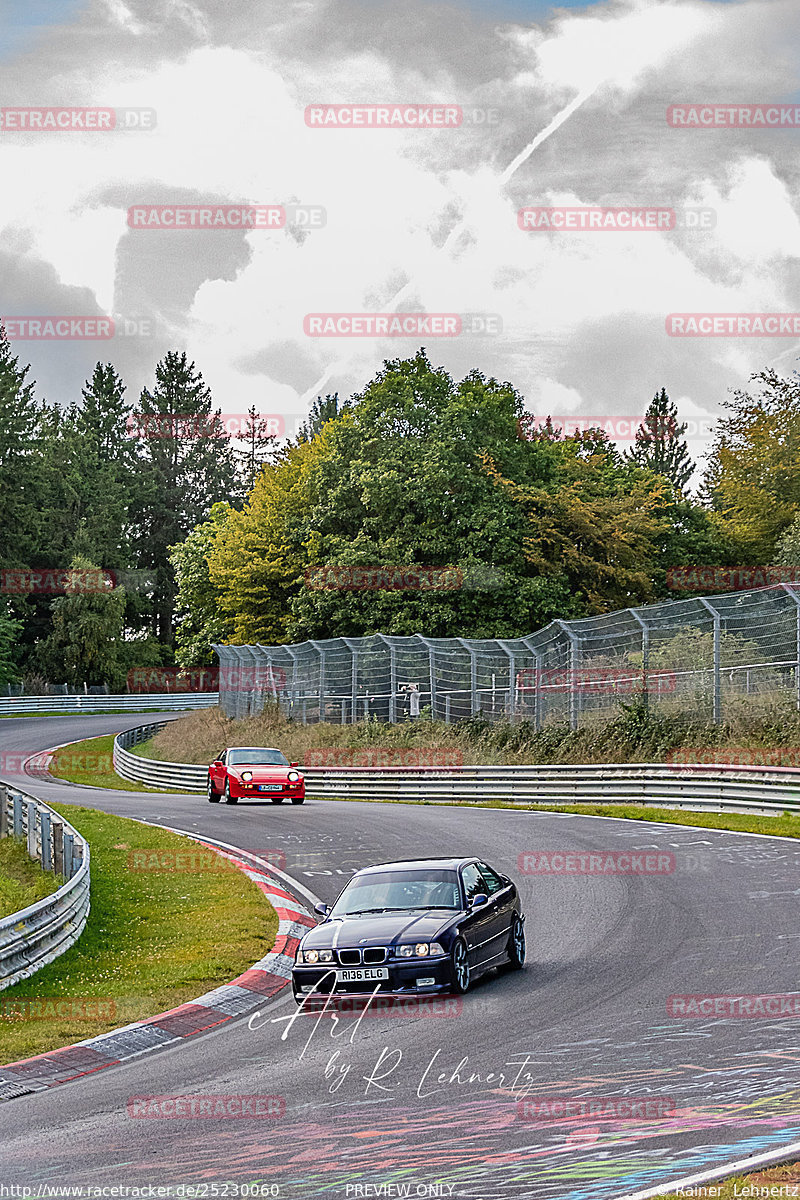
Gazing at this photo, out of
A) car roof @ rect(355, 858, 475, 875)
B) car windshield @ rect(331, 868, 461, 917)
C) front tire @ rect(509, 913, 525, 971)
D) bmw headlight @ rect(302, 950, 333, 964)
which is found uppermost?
car roof @ rect(355, 858, 475, 875)

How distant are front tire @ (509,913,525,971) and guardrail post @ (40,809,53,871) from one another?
27.9 feet

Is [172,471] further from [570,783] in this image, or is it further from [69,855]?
[69,855]

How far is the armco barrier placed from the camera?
23781 mm

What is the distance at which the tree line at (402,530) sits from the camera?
4769 centimetres

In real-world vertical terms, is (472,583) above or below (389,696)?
above

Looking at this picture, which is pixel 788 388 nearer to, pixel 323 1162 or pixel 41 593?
pixel 41 593

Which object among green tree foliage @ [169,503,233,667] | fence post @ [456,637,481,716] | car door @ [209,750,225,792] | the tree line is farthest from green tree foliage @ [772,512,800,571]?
car door @ [209,750,225,792]

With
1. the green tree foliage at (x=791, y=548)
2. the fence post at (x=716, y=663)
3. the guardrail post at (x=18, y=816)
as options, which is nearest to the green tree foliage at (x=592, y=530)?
the green tree foliage at (x=791, y=548)

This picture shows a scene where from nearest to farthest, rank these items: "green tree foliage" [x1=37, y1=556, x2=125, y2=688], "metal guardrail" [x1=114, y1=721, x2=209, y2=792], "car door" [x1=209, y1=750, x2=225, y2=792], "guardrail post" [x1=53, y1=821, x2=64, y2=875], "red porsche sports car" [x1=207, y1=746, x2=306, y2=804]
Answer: "guardrail post" [x1=53, y1=821, x2=64, y2=875] < "red porsche sports car" [x1=207, y1=746, x2=306, y2=804] < "car door" [x1=209, y1=750, x2=225, y2=792] < "metal guardrail" [x1=114, y1=721, x2=209, y2=792] < "green tree foliage" [x1=37, y1=556, x2=125, y2=688]

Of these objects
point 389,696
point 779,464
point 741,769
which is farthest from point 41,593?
point 741,769

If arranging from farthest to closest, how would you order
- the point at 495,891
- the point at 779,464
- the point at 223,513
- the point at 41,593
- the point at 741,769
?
the point at 41,593
the point at 223,513
the point at 779,464
the point at 741,769
the point at 495,891

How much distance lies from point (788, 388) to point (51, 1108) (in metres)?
61.9

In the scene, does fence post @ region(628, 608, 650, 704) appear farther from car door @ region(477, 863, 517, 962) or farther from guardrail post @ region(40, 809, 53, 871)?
car door @ region(477, 863, 517, 962)

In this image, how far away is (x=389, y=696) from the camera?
41000mm
